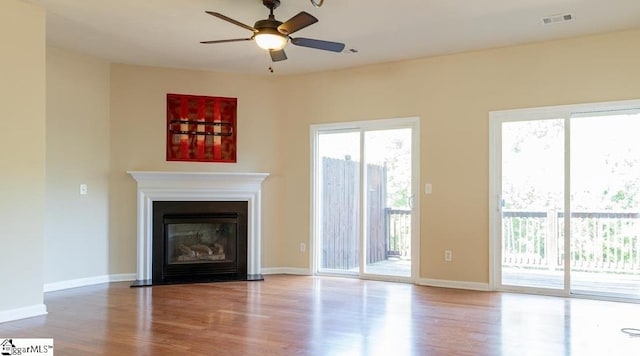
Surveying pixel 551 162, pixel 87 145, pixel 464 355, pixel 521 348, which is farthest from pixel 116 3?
pixel 551 162

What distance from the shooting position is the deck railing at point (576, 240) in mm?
4820

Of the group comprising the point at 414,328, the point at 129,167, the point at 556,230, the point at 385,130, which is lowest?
the point at 414,328

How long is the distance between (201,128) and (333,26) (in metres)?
2.51

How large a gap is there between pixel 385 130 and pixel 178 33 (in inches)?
108

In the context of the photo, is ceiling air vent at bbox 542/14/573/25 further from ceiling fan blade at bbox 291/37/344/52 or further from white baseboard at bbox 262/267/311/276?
white baseboard at bbox 262/267/311/276

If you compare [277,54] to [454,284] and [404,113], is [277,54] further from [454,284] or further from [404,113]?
[454,284]

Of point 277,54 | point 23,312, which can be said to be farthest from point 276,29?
point 23,312

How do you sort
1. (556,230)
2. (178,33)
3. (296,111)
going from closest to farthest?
(178,33) → (556,230) → (296,111)

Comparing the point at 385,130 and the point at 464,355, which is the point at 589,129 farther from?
the point at 464,355

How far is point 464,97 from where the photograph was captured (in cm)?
546

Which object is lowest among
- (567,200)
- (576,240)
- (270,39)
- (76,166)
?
(576,240)

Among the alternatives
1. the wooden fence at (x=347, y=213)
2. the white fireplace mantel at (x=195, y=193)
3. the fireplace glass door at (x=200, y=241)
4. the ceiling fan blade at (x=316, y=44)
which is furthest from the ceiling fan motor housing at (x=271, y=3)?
the fireplace glass door at (x=200, y=241)

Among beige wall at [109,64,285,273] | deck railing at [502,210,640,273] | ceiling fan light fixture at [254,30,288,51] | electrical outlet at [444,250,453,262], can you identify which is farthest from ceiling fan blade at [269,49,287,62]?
deck railing at [502,210,640,273]

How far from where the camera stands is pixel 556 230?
5.07 meters
